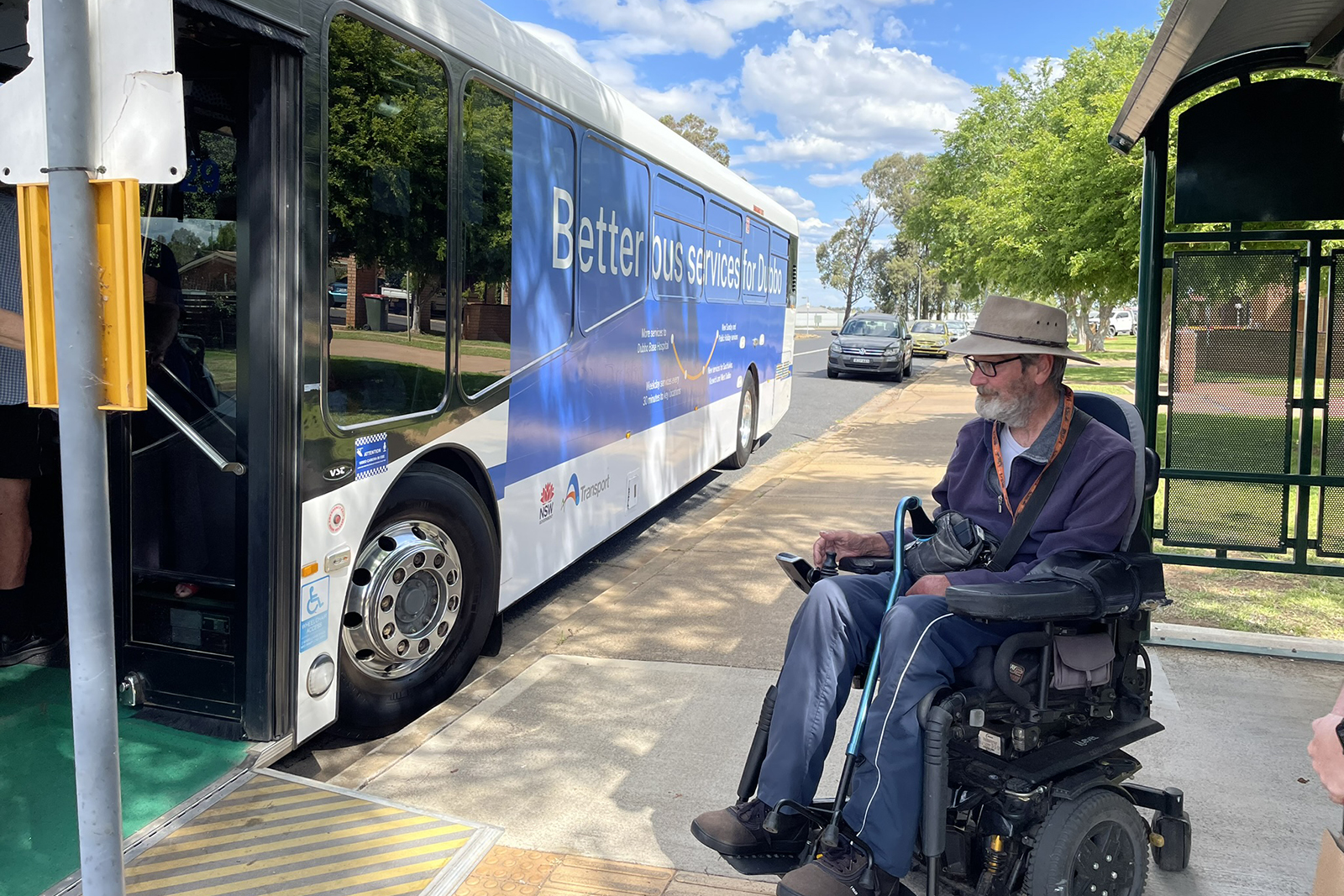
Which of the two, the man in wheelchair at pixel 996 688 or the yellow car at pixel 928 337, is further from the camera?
the yellow car at pixel 928 337

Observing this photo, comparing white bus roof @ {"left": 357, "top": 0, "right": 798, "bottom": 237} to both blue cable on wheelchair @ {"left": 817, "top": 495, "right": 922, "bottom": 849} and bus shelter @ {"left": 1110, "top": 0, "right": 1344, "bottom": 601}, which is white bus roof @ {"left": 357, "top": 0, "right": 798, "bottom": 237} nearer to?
blue cable on wheelchair @ {"left": 817, "top": 495, "right": 922, "bottom": 849}

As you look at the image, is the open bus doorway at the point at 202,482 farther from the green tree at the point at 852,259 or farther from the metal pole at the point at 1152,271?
the green tree at the point at 852,259

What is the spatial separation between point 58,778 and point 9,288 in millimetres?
1884

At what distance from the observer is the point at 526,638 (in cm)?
605

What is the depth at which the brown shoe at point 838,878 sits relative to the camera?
109 inches

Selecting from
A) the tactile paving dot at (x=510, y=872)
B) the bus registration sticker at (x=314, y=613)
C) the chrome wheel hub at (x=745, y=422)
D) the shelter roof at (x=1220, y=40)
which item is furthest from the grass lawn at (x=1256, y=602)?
the chrome wheel hub at (x=745, y=422)

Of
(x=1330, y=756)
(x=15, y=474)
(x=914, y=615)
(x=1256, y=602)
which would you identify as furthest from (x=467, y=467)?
(x=1256, y=602)

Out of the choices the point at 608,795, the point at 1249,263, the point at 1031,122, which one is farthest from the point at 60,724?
the point at 1031,122

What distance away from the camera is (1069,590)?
2896 millimetres

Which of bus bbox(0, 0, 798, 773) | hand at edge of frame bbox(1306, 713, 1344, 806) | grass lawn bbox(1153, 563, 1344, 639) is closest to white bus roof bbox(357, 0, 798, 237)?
bus bbox(0, 0, 798, 773)

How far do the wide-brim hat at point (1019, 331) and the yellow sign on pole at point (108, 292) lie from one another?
7.50ft

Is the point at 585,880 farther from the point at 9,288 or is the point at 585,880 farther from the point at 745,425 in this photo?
the point at 745,425

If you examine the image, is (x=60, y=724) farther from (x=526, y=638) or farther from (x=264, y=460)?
(x=526, y=638)

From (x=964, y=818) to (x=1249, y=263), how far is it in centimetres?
356
